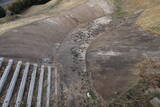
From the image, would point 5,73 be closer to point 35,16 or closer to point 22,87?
point 22,87

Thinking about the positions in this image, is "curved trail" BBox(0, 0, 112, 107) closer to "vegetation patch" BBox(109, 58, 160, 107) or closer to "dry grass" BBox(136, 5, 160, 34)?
"vegetation patch" BBox(109, 58, 160, 107)

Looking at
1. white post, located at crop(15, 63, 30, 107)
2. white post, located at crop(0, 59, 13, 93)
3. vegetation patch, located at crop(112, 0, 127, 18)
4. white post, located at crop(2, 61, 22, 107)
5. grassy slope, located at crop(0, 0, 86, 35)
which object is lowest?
vegetation patch, located at crop(112, 0, 127, 18)

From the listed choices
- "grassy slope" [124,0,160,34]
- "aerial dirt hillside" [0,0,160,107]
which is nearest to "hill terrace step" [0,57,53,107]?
"aerial dirt hillside" [0,0,160,107]

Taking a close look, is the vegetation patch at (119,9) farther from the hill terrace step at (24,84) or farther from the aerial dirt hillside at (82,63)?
the hill terrace step at (24,84)

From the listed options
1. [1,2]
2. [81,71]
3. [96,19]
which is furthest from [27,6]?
[81,71]

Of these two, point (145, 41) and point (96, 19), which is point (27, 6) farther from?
point (145, 41)

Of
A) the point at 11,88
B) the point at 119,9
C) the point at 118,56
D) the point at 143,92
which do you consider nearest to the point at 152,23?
the point at 118,56
